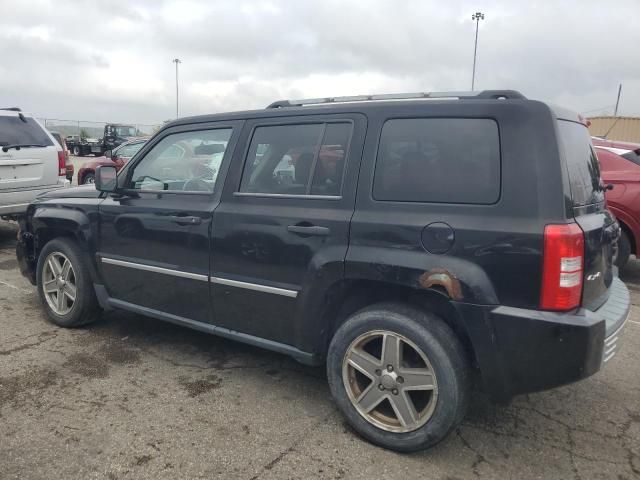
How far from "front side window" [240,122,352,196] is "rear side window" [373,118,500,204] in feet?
0.91

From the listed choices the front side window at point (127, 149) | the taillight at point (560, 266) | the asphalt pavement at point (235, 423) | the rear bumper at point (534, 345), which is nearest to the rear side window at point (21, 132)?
the asphalt pavement at point (235, 423)

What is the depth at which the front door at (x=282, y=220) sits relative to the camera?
2.99 m

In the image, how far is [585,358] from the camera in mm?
2432

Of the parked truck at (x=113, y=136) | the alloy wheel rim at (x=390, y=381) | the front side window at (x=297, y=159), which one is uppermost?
the parked truck at (x=113, y=136)

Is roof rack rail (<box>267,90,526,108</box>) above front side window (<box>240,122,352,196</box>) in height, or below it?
above

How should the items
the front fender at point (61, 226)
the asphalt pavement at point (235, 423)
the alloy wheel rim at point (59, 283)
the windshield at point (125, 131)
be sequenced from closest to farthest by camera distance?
1. the asphalt pavement at point (235, 423)
2. the front fender at point (61, 226)
3. the alloy wheel rim at point (59, 283)
4. the windshield at point (125, 131)

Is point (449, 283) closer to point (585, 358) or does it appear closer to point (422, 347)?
point (422, 347)

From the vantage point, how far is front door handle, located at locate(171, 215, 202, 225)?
11.5 ft

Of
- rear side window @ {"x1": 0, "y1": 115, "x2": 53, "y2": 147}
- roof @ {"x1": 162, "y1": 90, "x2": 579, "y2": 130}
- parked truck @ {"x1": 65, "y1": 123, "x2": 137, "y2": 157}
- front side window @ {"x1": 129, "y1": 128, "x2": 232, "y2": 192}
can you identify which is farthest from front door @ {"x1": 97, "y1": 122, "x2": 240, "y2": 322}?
parked truck @ {"x1": 65, "y1": 123, "x2": 137, "y2": 157}

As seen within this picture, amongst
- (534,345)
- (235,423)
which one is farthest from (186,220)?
(534,345)

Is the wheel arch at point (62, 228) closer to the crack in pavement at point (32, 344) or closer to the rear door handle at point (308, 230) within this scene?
the crack in pavement at point (32, 344)

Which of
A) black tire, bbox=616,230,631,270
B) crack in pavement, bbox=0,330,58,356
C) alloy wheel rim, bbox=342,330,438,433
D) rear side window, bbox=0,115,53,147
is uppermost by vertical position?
rear side window, bbox=0,115,53,147

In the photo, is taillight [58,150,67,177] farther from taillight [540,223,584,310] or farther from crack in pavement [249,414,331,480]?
taillight [540,223,584,310]

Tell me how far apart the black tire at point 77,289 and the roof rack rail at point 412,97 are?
2097mm
